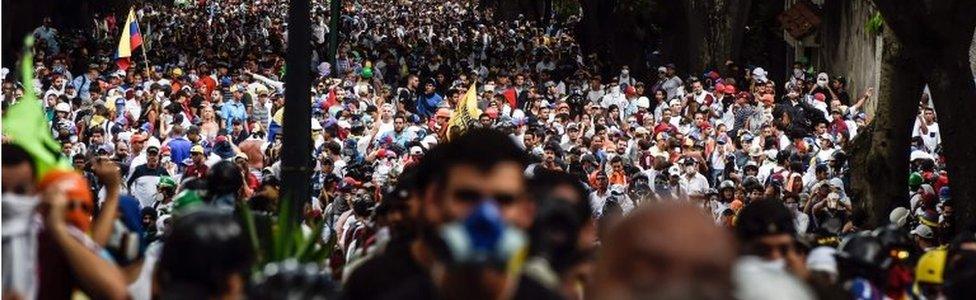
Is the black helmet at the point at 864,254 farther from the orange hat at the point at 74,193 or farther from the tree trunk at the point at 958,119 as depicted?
the tree trunk at the point at 958,119

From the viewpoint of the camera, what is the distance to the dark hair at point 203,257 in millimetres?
5207

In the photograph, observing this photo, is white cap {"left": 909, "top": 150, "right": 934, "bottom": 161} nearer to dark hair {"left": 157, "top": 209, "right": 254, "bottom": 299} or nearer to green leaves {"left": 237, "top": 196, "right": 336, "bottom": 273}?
green leaves {"left": 237, "top": 196, "right": 336, "bottom": 273}

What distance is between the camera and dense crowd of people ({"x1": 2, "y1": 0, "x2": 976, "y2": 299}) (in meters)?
4.90

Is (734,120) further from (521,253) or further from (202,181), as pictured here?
(521,253)

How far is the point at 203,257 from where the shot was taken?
17.2ft

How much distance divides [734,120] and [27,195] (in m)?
20.4

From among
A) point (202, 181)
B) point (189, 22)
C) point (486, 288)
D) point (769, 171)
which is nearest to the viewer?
point (486, 288)

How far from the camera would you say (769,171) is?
21.1 meters

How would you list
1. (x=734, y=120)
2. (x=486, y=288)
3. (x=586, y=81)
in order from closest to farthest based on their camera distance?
(x=486, y=288) → (x=734, y=120) → (x=586, y=81)

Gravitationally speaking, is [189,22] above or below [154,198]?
above

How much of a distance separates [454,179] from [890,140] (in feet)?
42.0

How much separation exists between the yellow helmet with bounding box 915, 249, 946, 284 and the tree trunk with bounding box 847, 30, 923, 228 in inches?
357

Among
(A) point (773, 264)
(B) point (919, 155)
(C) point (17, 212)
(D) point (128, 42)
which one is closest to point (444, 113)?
(D) point (128, 42)

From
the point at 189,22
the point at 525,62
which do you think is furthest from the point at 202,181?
the point at 189,22
